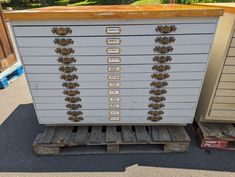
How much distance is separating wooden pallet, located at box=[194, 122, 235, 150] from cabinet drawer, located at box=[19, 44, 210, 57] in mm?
1088

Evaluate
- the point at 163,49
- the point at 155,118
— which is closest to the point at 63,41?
the point at 163,49

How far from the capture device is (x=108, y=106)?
2.27 m

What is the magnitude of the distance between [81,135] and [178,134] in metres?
1.27

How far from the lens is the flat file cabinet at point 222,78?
1962 mm

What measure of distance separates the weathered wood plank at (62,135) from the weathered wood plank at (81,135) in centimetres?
10

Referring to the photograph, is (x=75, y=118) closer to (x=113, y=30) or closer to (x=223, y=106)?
(x=113, y=30)

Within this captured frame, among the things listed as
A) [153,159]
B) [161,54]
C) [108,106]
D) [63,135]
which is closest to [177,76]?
[161,54]

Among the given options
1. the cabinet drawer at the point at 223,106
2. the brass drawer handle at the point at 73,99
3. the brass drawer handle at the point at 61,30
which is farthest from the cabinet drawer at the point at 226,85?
the brass drawer handle at the point at 61,30

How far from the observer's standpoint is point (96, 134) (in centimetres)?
235

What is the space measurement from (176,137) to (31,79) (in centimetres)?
192

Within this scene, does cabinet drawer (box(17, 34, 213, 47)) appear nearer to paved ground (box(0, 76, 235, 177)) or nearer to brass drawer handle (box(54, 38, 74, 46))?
brass drawer handle (box(54, 38, 74, 46))

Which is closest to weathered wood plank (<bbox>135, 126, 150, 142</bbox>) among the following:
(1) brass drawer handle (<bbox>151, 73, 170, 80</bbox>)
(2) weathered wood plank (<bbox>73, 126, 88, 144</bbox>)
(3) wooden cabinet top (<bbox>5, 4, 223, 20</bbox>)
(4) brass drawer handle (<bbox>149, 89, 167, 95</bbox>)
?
(4) brass drawer handle (<bbox>149, 89, 167, 95</bbox>)

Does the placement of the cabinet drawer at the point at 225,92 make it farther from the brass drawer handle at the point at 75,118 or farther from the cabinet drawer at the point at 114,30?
the brass drawer handle at the point at 75,118

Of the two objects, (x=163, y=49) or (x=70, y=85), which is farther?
(x=70, y=85)
